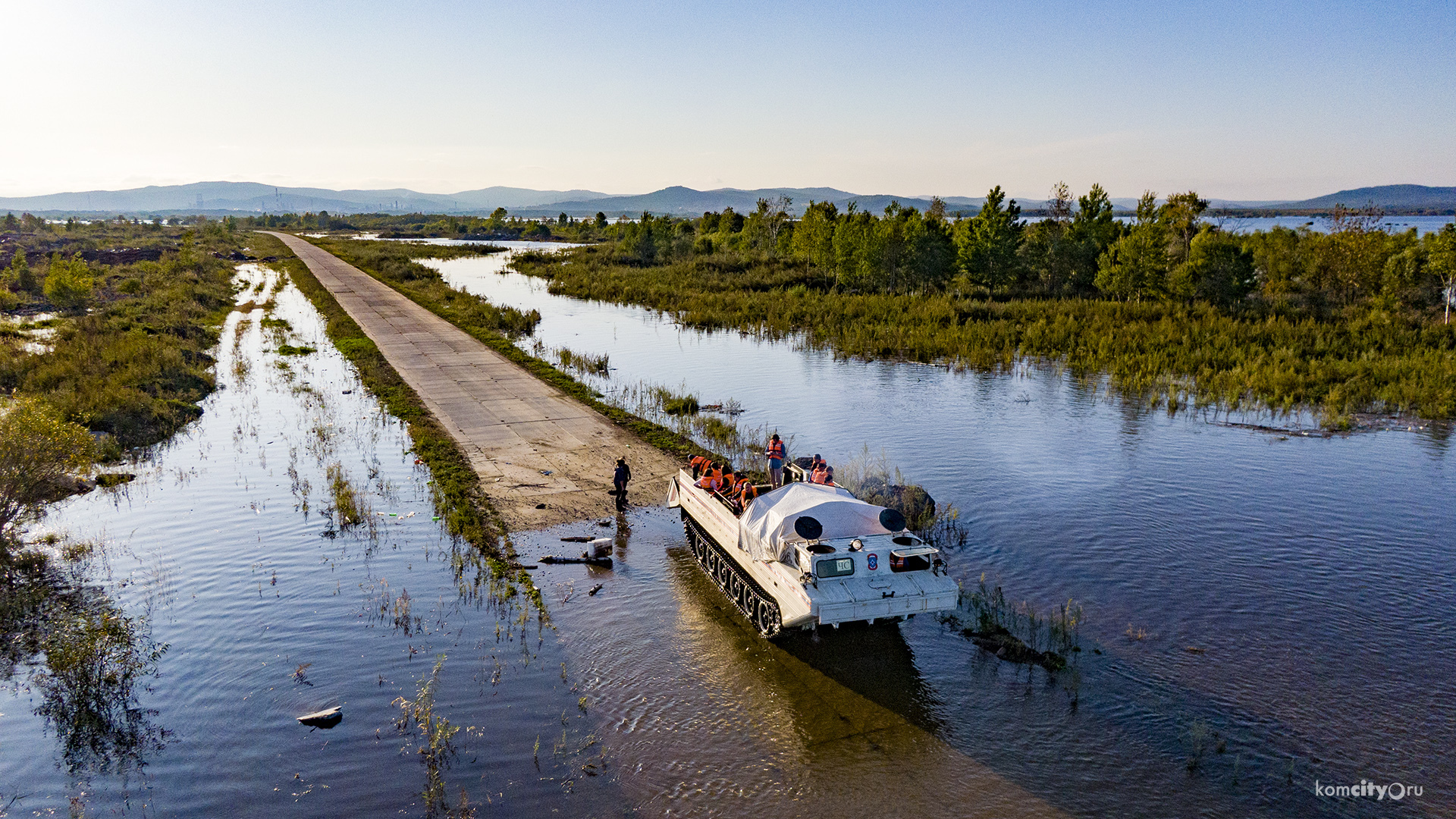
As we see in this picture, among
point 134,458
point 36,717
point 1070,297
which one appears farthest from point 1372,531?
point 1070,297

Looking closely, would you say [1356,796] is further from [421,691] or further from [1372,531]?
[421,691]

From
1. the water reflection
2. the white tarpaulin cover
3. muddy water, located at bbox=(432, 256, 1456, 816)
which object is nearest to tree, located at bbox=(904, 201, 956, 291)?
muddy water, located at bbox=(432, 256, 1456, 816)

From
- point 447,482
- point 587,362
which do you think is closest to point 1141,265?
point 587,362

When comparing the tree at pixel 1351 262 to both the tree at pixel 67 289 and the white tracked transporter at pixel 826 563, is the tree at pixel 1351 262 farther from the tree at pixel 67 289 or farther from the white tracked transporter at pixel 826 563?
the tree at pixel 67 289

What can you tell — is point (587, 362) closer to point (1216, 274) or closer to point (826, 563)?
point (826, 563)

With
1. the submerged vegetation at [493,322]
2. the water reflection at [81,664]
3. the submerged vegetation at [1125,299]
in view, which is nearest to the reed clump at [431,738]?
the water reflection at [81,664]

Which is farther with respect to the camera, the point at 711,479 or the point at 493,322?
the point at 493,322

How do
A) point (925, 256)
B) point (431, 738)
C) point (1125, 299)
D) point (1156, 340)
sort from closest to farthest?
point (431, 738), point (1156, 340), point (1125, 299), point (925, 256)
